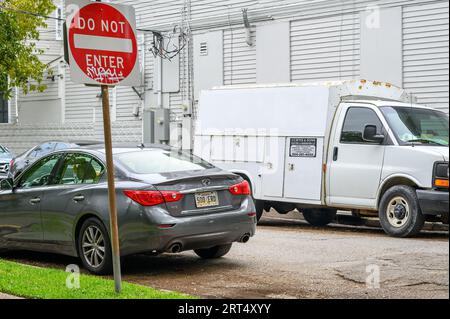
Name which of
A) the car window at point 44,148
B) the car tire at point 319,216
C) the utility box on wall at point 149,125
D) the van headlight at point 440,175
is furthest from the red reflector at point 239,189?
the utility box on wall at point 149,125

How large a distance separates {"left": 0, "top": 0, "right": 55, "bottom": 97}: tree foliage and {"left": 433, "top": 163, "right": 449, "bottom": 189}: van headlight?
17.0 metres

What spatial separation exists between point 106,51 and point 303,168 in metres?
7.06

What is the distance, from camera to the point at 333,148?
13094mm

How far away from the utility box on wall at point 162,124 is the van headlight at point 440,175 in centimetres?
1366

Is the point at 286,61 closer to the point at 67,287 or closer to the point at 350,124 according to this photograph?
the point at 350,124

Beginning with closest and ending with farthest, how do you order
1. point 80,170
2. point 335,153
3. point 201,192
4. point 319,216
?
point 201,192, point 80,170, point 335,153, point 319,216

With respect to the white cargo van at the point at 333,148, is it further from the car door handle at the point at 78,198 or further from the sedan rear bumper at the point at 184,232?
the car door handle at the point at 78,198

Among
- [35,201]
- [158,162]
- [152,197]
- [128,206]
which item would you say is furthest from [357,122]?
[35,201]

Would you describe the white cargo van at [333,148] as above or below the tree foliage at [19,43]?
below

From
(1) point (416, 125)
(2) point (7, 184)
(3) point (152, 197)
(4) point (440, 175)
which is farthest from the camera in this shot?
(1) point (416, 125)

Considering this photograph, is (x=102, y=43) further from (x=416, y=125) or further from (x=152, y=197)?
(x=416, y=125)

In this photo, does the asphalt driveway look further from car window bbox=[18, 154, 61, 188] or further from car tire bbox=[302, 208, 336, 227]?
car tire bbox=[302, 208, 336, 227]

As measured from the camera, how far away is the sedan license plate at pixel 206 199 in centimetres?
893
